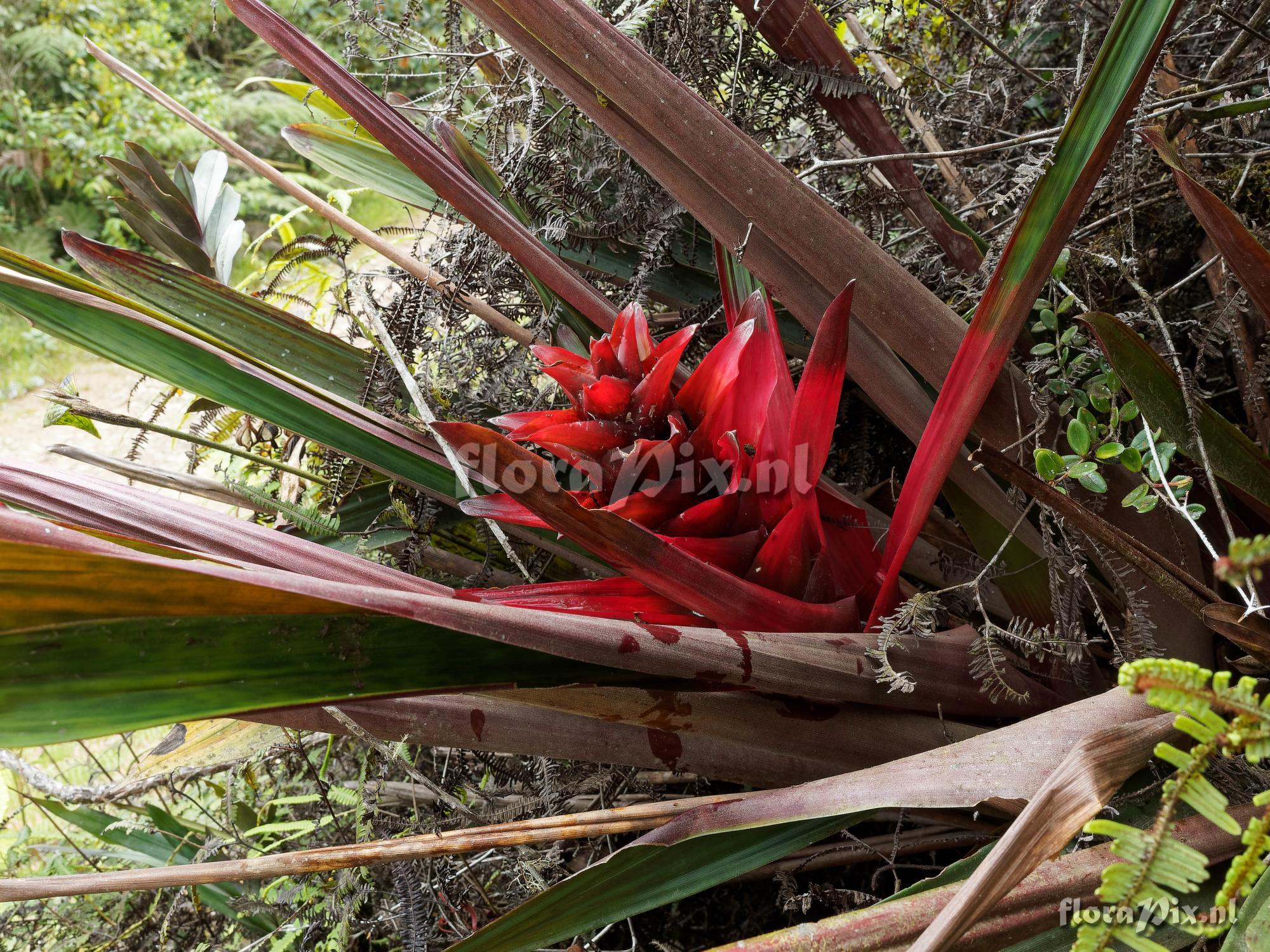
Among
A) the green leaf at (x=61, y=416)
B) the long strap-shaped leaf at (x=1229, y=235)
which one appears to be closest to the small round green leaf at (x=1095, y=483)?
the long strap-shaped leaf at (x=1229, y=235)

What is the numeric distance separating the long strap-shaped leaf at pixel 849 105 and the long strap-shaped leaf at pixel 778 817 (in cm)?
→ 31

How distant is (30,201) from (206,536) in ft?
17.0

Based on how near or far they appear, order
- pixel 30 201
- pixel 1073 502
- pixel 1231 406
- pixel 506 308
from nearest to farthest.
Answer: pixel 1073 502 < pixel 1231 406 < pixel 506 308 < pixel 30 201

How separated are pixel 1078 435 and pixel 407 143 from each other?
38cm

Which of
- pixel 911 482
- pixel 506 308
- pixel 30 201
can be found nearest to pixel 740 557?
pixel 911 482

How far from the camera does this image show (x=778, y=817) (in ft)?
1.11

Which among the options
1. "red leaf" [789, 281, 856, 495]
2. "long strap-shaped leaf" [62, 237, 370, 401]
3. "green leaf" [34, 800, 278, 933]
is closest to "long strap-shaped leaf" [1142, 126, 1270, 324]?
"red leaf" [789, 281, 856, 495]

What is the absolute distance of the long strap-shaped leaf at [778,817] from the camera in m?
0.31

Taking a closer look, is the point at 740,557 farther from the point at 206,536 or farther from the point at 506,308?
the point at 506,308

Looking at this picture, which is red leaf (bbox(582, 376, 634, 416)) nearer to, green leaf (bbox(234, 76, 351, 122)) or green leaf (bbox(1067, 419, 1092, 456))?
green leaf (bbox(1067, 419, 1092, 456))

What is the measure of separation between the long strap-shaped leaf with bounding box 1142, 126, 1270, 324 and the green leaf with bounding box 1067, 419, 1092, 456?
0.32ft

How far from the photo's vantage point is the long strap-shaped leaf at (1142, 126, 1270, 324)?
363 mm

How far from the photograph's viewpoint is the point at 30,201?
433 centimetres

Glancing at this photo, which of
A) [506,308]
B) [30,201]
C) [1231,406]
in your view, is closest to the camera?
[1231,406]
